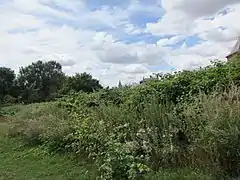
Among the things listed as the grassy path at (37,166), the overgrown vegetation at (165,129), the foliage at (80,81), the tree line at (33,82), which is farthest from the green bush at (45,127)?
the tree line at (33,82)

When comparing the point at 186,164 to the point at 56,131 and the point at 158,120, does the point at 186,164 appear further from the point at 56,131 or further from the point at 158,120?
the point at 56,131

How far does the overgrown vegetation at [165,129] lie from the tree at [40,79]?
175 ft

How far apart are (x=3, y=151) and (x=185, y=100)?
274 inches

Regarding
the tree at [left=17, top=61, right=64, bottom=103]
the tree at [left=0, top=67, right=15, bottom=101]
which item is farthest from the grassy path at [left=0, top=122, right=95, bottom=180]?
the tree at [left=0, top=67, right=15, bottom=101]

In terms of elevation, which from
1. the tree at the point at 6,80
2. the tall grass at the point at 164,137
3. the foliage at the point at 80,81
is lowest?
the tall grass at the point at 164,137

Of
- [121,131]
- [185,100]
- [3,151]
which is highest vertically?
[185,100]

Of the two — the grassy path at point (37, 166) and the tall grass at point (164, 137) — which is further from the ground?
the tall grass at point (164, 137)

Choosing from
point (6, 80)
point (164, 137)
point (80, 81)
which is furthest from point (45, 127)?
point (6, 80)

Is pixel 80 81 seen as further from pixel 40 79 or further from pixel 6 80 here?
pixel 40 79

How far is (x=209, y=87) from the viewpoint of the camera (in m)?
6.97

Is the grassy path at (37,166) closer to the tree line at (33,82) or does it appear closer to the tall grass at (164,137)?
the tall grass at (164,137)

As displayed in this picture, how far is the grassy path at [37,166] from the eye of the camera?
710cm

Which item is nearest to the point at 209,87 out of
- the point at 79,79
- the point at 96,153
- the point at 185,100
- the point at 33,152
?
the point at 185,100

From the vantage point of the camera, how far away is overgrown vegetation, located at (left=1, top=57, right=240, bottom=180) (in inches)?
205
